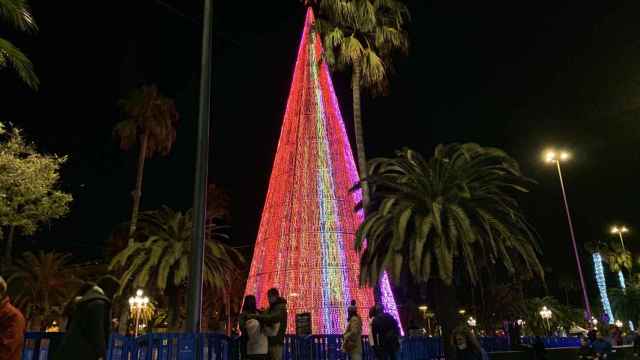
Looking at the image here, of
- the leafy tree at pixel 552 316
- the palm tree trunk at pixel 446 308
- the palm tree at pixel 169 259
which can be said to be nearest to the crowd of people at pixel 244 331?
the palm tree trunk at pixel 446 308

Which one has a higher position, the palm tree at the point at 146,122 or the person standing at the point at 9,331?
the palm tree at the point at 146,122

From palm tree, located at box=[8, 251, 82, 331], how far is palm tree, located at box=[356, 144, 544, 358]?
31093mm

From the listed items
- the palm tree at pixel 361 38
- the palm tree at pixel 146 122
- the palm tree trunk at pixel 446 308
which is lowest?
the palm tree trunk at pixel 446 308

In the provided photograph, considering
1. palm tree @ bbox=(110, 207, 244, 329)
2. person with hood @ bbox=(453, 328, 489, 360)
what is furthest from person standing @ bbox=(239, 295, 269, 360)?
palm tree @ bbox=(110, 207, 244, 329)

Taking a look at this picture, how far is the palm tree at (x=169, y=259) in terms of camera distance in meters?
23.9

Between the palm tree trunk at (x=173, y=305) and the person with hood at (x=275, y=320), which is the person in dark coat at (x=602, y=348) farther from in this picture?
the palm tree trunk at (x=173, y=305)

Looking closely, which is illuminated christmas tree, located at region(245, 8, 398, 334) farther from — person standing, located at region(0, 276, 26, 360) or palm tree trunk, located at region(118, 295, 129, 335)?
palm tree trunk, located at region(118, 295, 129, 335)

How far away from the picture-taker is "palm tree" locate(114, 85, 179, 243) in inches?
1432

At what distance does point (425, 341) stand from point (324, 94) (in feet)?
35.2

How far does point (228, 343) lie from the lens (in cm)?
835

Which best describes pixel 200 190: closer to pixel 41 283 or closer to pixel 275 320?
pixel 275 320

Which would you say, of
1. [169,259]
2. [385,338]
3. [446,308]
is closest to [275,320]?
[385,338]

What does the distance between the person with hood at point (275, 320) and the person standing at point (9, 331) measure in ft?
11.5

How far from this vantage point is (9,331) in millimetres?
5168
